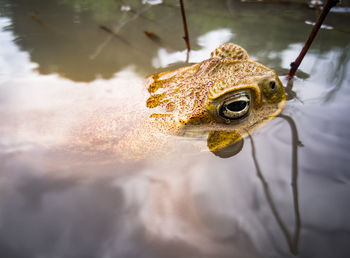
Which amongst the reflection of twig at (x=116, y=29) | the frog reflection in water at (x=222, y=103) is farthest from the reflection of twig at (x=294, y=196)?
the reflection of twig at (x=116, y=29)

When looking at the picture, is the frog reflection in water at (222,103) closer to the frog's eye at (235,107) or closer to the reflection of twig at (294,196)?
the frog's eye at (235,107)

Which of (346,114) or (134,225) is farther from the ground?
(346,114)

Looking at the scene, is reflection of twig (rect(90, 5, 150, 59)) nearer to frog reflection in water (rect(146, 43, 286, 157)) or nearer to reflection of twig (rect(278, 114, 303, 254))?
frog reflection in water (rect(146, 43, 286, 157))

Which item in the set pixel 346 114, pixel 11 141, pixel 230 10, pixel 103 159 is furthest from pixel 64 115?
pixel 230 10

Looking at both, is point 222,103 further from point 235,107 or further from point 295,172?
point 295,172

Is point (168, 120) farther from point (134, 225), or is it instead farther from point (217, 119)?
point (134, 225)

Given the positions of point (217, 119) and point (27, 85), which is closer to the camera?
point (217, 119)

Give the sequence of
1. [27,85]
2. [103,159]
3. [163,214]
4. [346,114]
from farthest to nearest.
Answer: [27,85] < [346,114] < [103,159] < [163,214]
